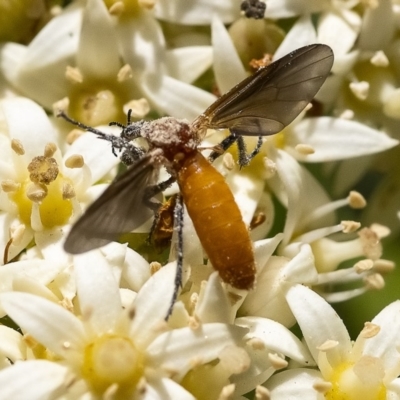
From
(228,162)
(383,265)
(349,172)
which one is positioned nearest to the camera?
(228,162)

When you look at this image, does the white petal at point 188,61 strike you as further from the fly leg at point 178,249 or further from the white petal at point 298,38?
the fly leg at point 178,249

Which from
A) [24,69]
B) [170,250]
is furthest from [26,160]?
[170,250]

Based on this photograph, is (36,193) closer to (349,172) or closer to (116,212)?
(116,212)

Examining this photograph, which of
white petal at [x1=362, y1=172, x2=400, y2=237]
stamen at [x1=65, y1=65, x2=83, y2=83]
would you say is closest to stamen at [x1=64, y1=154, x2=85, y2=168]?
stamen at [x1=65, y1=65, x2=83, y2=83]

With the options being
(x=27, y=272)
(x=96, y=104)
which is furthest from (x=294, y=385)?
(x=96, y=104)

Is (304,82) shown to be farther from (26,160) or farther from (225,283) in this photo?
(26,160)

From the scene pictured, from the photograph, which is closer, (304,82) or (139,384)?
(139,384)
